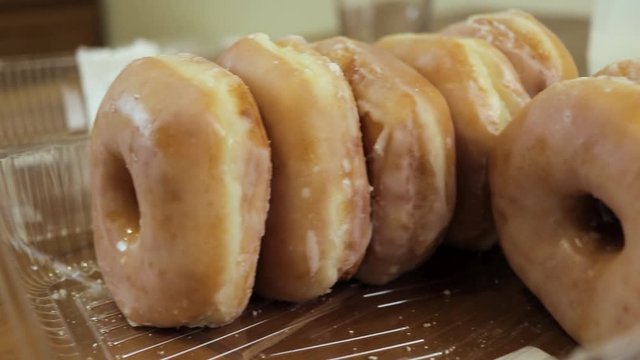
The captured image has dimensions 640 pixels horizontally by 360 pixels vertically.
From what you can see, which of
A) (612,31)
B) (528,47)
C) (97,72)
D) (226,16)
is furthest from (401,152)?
(226,16)

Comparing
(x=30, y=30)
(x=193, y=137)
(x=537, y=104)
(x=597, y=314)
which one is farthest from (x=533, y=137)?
(x=30, y=30)

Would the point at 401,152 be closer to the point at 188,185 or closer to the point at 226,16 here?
the point at 188,185

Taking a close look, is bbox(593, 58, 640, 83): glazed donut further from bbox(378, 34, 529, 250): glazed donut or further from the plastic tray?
the plastic tray

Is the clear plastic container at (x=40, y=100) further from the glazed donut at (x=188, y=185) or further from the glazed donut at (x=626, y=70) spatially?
the glazed donut at (x=626, y=70)

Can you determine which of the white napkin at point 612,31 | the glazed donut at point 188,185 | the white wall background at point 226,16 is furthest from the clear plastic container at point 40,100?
the white napkin at point 612,31

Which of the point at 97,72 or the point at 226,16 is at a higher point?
the point at 97,72
